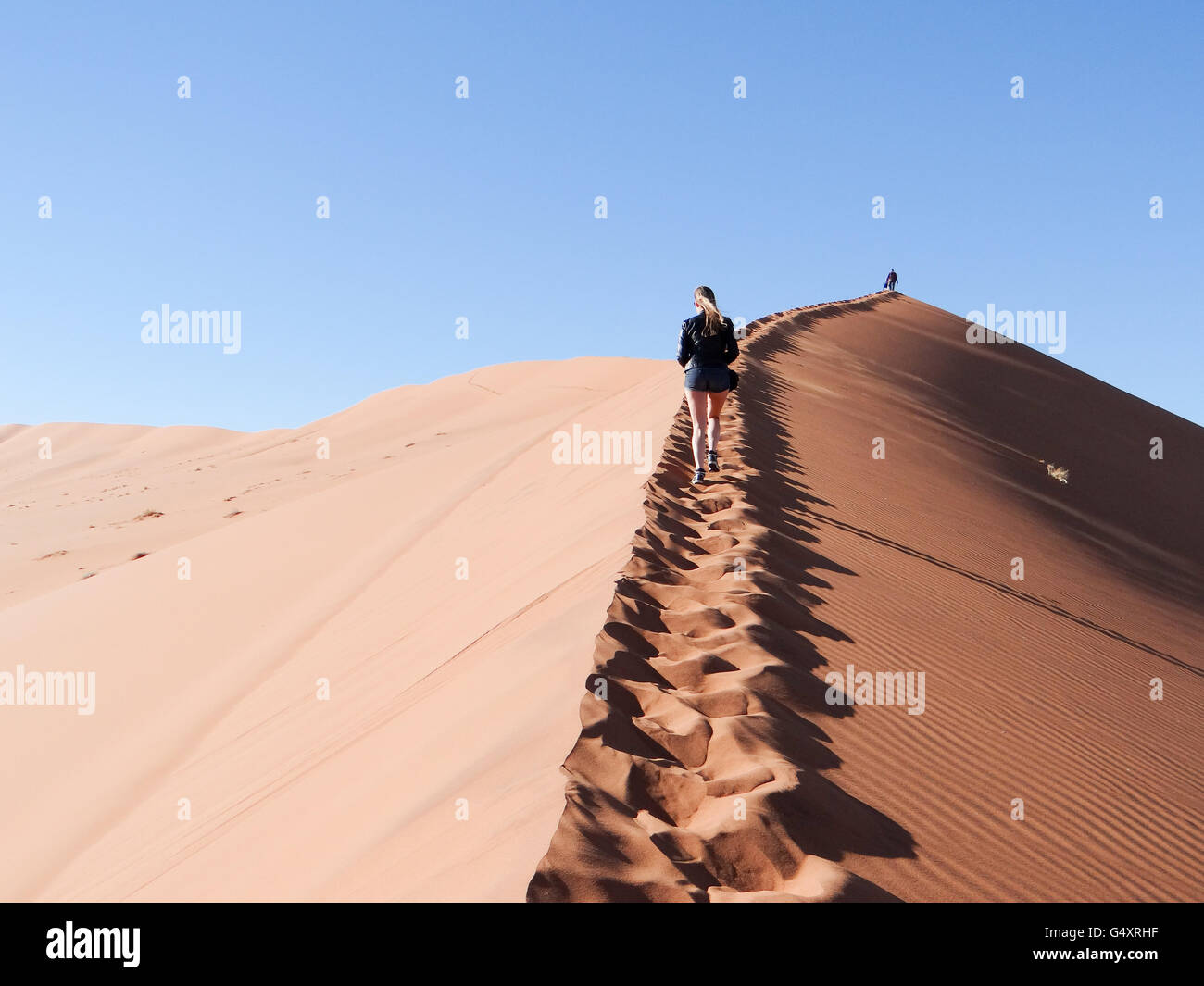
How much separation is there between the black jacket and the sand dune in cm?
101

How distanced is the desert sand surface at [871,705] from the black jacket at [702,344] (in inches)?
40.1

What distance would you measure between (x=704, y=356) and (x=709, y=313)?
0.35 m

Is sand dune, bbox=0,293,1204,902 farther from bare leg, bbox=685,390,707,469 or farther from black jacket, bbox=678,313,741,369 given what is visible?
black jacket, bbox=678,313,741,369

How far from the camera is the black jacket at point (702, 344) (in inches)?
336

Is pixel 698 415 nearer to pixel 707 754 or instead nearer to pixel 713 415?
pixel 713 415

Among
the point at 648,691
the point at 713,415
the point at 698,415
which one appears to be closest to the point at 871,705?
the point at 648,691

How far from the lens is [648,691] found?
4.12m

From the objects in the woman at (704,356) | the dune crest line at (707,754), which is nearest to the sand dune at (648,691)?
the dune crest line at (707,754)

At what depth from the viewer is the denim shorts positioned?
8461 millimetres

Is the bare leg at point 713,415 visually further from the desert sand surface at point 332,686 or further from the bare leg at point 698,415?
the desert sand surface at point 332,686
